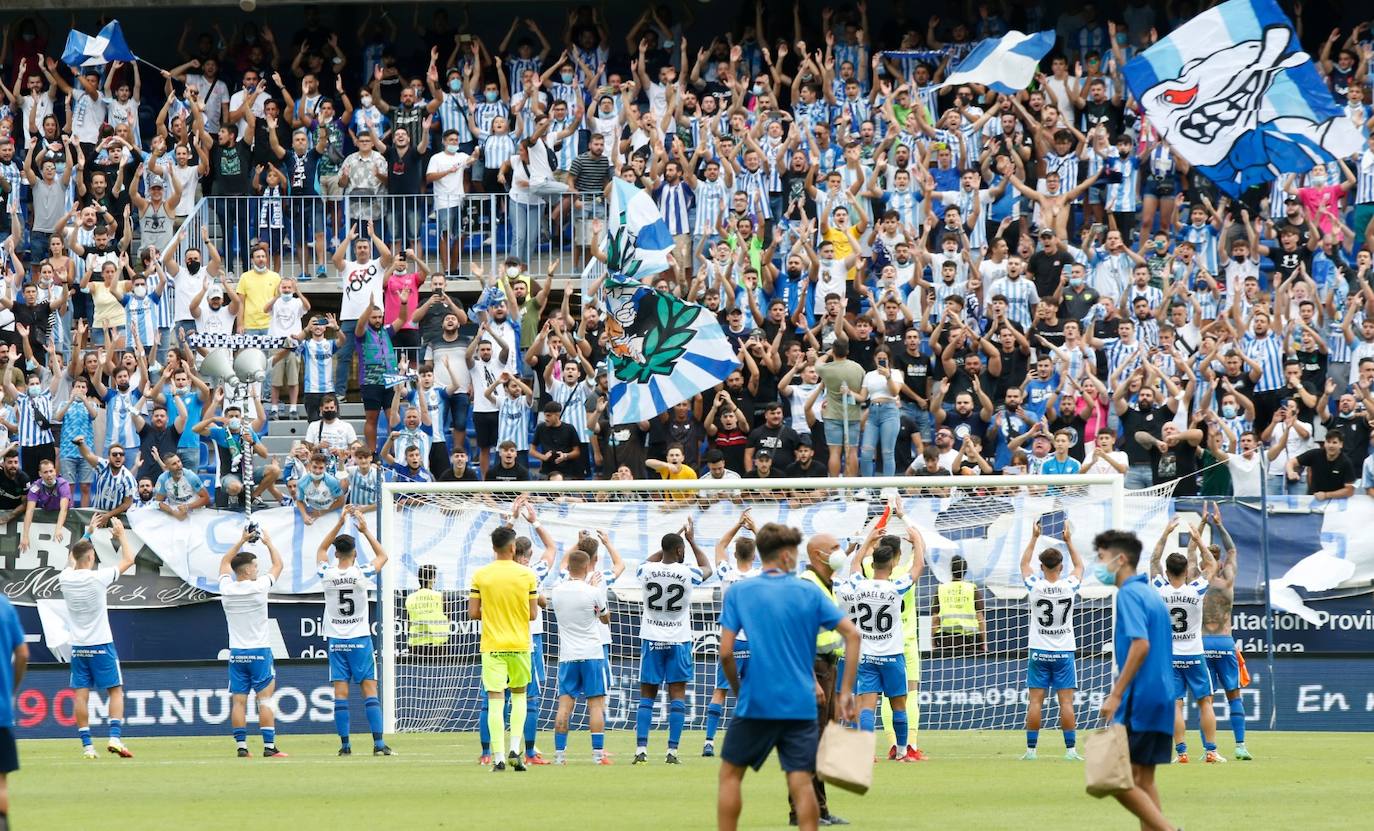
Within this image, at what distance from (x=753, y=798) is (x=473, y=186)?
1644cm

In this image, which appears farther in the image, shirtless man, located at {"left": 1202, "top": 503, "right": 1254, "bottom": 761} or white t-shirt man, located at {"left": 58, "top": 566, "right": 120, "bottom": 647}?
white t-shirt man, located at {"left": 58, "top": 566, "right": 120, "bottom": 647}

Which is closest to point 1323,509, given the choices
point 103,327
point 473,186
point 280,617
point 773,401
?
point 773,401

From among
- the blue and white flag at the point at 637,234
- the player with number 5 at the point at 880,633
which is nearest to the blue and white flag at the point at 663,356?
the blue and white flag at the point at 637,234

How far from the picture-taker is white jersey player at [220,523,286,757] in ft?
60.4

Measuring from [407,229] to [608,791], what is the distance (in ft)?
50.9

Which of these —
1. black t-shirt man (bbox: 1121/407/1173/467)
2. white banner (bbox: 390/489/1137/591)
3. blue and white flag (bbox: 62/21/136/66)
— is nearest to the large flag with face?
white banner (bbox: 390/489/1137/591)

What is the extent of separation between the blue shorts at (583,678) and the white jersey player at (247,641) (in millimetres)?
2736

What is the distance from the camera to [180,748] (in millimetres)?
20219

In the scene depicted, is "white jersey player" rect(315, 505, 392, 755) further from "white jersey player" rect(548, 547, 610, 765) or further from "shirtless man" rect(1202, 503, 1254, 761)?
"shirtless man" rect(1202, 503, 1254, 761)

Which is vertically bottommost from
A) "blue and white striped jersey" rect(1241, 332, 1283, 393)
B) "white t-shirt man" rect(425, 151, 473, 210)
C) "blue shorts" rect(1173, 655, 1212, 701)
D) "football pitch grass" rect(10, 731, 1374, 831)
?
"football pitch grass" rect(10, 731, 1374, 831)

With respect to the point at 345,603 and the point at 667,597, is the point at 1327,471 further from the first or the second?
the point at 345,603

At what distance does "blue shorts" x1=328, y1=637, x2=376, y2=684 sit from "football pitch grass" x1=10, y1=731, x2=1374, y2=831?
814 mm

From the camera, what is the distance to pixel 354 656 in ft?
61.4

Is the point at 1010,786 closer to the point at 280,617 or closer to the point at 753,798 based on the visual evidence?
the point at 753,798
